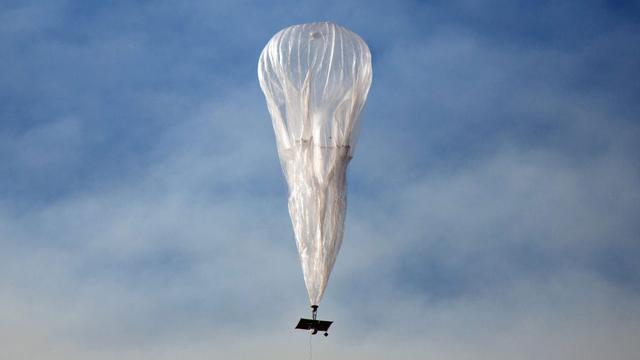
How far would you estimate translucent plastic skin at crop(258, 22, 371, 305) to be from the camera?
63031 millimetres

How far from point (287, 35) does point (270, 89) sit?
242cm

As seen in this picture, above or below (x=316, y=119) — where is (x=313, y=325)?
below

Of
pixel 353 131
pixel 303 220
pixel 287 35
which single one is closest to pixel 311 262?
pixel 303 220

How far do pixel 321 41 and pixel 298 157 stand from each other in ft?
16.9

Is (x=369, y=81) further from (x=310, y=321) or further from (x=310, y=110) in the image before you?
Result: (x=310, y=321)

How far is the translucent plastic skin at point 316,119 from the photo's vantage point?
63.0 m

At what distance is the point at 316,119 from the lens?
63.9 metres

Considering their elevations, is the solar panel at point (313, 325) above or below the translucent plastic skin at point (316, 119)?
below

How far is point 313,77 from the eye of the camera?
211ft

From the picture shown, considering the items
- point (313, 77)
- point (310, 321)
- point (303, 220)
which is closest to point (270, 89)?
point (313, 77)

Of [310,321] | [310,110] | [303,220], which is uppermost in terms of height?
[310,110]

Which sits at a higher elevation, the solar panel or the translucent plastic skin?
the translucent plastic skin

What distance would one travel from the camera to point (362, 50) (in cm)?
6506

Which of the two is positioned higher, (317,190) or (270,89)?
(270,89)
